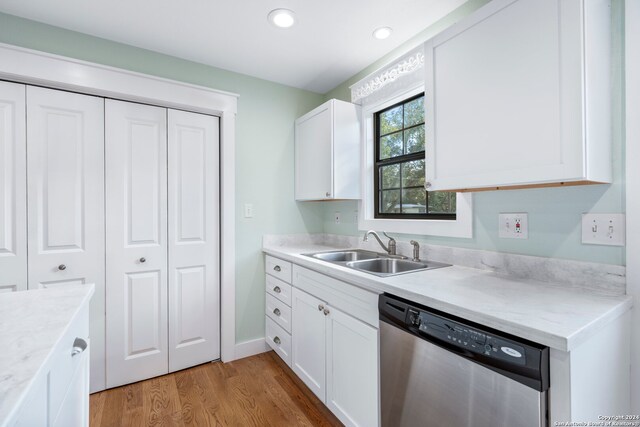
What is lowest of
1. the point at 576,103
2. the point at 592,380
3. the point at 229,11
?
the point at 592,380

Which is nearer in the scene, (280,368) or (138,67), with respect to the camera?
(138,67)

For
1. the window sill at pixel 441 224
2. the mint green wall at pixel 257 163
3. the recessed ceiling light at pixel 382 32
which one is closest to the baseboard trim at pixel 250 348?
the mint green wall at pixel 257 163

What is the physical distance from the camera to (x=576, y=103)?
3.32ft

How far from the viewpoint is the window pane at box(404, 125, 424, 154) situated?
6.80ft

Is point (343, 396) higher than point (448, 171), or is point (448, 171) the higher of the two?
point (448, 171)

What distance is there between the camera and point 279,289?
7.73 ft

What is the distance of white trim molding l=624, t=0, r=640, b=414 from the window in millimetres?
796

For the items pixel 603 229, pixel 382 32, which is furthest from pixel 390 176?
pixel 603 229

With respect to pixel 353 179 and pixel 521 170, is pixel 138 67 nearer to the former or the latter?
pixel 353 179

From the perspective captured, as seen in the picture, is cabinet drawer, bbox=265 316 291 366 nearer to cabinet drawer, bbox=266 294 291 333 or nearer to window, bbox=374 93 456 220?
cabinet drawer, bbox=266 294 291 333

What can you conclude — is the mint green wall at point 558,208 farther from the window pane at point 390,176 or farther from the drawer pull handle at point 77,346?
the drawer pull handle at point 77,346

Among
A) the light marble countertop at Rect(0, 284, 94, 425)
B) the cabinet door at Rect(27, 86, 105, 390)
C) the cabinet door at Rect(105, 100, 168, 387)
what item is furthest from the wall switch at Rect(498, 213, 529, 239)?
the cabinet door at Rect(27, 86, 105, 390)

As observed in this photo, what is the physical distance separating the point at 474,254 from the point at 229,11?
6.35 feet

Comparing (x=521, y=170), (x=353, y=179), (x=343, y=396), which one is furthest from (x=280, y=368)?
(x=521, y=170)
